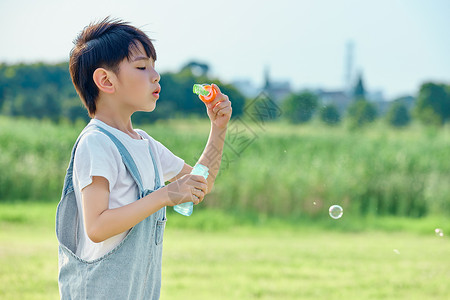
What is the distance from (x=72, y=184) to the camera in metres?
1.26

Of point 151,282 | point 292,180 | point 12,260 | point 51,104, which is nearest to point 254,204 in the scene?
point 292,180

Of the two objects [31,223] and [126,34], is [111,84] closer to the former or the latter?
[126,34]

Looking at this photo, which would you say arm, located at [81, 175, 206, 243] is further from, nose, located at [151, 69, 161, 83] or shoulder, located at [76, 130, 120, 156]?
nose, located at [151, 69, 161, 83]

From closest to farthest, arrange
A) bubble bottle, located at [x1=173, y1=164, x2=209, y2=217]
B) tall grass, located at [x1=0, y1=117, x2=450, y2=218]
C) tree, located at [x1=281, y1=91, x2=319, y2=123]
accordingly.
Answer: bubble bottle, located at [x1=173, y1=164, x2=209, y2=217], tree, located at [x1=281, y1=91, x2=319, y2=123], tall grass, located at [x1=0, y1=117, x2=450, y2=218]

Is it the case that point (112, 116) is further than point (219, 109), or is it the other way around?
point (219, 109)

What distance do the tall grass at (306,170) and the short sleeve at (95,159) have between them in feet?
11.8

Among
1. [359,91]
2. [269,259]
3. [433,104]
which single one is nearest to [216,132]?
[269,259]

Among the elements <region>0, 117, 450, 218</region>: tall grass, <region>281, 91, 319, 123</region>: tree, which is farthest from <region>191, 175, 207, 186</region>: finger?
<region>0, 117, 450, 218</region>: tall grass

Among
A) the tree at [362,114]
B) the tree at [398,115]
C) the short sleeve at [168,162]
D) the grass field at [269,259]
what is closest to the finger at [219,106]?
the short sleeve at [168,162]

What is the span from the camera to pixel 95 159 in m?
1.17

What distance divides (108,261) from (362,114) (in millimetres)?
7022

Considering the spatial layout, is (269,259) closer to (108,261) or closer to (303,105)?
(303,105)

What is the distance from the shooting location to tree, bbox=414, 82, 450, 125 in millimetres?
10039

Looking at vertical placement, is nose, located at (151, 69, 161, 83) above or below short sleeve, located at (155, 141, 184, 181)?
above
